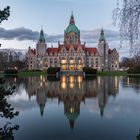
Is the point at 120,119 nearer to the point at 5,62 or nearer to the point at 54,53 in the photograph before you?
the point at 5,62

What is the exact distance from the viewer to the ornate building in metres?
138

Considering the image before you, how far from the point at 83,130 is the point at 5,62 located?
108 metres

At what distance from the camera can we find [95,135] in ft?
36.9

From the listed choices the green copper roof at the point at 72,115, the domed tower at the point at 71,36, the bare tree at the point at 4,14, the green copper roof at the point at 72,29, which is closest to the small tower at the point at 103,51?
the domed tower at the point at 71,36

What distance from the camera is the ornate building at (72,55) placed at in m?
138

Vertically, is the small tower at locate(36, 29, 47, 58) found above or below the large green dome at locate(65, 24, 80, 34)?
below

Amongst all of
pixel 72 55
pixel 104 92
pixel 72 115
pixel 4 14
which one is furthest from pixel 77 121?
pixel 72 55

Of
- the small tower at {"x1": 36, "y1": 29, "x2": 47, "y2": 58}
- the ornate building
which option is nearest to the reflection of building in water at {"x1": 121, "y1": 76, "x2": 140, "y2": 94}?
the ornate building

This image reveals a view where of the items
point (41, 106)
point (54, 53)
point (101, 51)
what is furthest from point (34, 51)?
point (41, 106)

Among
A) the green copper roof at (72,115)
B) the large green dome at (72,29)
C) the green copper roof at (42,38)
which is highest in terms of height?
the large green dome at (72,29)

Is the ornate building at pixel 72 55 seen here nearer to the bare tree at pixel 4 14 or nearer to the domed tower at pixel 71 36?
the domed tower at pixel 71 36

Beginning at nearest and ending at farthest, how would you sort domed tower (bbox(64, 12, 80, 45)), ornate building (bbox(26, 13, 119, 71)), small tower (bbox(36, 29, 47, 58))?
1. ornate building (bbox(26, 13, 119, 71))
2. small tower (bbox(36, 29, 47, 58))
3. domed tower (bbox(64, 12, 80, 45))

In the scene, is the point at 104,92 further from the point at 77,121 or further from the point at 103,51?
the point at 103,51

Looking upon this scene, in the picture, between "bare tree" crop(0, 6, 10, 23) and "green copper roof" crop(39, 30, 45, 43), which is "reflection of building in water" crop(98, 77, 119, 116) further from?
"green copper roof" crop(39, 30, 45, 43)
